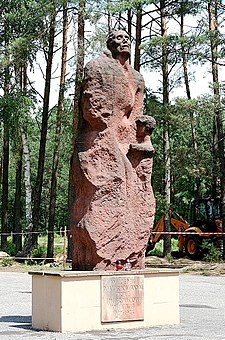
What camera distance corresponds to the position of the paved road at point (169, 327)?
10297mm

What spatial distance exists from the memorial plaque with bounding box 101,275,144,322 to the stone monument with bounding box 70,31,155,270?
37cm

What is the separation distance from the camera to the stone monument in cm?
1144

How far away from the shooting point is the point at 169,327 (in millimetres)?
11367

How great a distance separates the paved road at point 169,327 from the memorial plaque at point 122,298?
0.86 feet

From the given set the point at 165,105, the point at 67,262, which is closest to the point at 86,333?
the point at 67,262

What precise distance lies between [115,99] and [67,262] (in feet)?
55.3

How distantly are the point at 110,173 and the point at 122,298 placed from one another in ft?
5.82

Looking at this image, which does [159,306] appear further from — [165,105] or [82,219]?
[165,105]

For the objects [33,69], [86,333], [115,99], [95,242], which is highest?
[33,69]

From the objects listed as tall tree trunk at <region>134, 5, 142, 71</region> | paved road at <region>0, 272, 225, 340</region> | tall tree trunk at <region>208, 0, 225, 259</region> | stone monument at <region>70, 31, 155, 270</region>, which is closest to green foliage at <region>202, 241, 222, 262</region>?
tall tree trunk at <region>208, 0, 225, 259</region>

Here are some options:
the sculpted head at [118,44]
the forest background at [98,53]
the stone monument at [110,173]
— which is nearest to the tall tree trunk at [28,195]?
the forest background at [98,53]

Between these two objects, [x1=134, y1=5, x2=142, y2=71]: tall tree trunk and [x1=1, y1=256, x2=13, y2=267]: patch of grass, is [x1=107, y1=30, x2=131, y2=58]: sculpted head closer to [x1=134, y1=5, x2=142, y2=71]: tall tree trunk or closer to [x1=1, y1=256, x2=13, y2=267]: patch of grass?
[x1=134, y1=5, x2=142, y2=71]: tall tree trunk

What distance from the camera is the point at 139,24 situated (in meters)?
30.9

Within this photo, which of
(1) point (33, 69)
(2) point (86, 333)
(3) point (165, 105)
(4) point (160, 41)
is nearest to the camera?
(2) point (86, 333)
